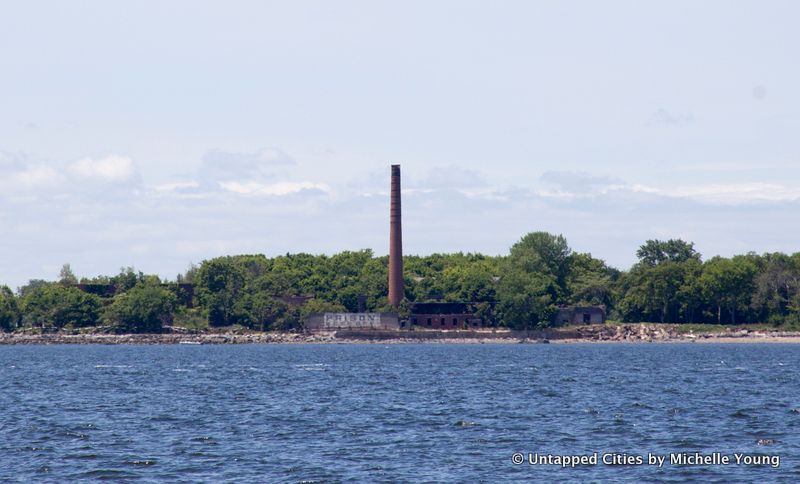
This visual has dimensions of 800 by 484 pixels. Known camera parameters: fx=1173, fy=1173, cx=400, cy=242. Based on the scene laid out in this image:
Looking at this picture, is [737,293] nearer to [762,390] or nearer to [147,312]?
[147,312]

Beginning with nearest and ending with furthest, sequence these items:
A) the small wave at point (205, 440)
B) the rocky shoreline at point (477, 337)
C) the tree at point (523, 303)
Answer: the small wave at point (205, 440) → the rocky shoreline at point (477, 337) → the tree at point (523, 303)

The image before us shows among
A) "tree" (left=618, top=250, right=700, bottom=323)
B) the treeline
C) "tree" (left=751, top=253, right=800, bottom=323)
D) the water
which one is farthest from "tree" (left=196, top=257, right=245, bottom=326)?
the water

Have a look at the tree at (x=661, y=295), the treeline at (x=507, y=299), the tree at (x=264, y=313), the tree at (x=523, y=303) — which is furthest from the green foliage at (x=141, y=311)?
the tree at (x=661, y=295)

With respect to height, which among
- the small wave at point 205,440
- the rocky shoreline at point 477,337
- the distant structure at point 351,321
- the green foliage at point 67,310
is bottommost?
the small wave at point 205,440

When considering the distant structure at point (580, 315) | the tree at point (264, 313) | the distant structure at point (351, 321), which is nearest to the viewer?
the distant structure at point (351, 321)

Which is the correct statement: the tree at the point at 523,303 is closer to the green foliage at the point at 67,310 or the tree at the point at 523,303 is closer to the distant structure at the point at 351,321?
the distant structure at the point at 351,321

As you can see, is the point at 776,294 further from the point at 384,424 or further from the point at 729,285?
the point at 384,424

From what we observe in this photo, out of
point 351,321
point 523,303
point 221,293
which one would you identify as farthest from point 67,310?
point 523,303

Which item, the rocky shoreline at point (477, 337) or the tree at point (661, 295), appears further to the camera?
the tree at point (661, 295)

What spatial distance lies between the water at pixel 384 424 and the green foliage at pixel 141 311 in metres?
102

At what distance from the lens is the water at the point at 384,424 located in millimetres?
38156

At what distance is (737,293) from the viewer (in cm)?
18712

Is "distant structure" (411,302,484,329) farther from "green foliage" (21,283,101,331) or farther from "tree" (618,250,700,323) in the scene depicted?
"green foliage" (21,283,101,331)

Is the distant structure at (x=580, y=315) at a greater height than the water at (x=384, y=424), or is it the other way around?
the distant structure at (x=580, y=315)
